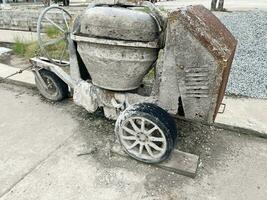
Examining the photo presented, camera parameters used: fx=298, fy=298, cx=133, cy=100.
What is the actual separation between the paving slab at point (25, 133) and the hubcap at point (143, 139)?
789mm

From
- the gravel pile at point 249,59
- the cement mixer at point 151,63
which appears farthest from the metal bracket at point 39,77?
the gravel pile at point 249,59

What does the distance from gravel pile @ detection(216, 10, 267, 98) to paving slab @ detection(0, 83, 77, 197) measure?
8.12ft

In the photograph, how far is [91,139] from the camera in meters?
3.27

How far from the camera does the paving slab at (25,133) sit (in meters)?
2.82

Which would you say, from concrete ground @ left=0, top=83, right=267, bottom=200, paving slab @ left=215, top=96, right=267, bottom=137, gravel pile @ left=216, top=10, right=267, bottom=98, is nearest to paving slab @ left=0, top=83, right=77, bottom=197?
concrete ground @ left=0, top=83, right=267, bottom=200

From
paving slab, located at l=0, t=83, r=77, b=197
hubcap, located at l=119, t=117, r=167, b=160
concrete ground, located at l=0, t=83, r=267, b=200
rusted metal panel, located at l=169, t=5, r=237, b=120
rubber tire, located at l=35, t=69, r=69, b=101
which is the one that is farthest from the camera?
rubber tire, located at l=35, t=69, r=69, b=101

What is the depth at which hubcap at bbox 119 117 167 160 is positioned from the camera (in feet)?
8.90

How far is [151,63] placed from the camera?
114 inches

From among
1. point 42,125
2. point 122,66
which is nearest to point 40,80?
point 42,125

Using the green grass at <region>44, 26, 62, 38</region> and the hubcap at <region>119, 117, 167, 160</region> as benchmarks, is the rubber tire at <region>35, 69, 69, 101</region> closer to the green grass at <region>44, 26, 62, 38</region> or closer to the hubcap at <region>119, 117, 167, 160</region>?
the hubcap at <region>119, 117, 167, 160</region>

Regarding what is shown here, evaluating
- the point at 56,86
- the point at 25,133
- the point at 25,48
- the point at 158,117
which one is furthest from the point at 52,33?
the point at 158,117

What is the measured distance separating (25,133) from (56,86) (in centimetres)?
82

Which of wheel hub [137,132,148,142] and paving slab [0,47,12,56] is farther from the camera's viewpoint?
paving slab [0,47,12,56]

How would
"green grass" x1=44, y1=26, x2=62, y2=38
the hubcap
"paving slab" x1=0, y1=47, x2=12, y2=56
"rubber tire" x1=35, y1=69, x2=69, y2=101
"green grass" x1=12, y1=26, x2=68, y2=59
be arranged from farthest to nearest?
1. "green grass" x1=44, y1=26, x2=62, y2=38
2. "paving slab" x1=0, y1=47, x2=12, y2=56
3. "green grass" x1=12, y1=26, x2=68, y2=59
4. "rubber tire" x1=35, y1=69, x2=69, y2=101
5. the hubcap
